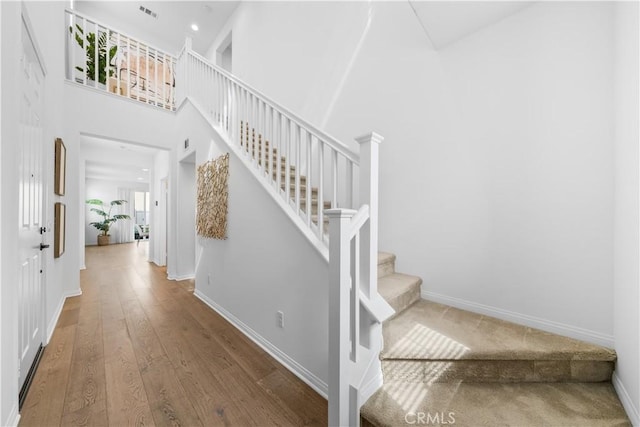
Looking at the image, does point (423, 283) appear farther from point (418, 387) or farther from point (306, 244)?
point (306, 244)

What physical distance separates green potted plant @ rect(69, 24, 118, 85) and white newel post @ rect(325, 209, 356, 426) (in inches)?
201

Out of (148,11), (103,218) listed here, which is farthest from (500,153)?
(103,218)

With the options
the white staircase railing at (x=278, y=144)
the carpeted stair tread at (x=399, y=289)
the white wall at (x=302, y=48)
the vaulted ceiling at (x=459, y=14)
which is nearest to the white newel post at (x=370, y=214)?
the white staircase railing at (x=278, y=144)

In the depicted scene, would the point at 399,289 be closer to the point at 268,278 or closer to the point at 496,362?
the point at 496,362

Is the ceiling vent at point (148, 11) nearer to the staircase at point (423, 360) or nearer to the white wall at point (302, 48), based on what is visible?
the white wall at point (302, 48)

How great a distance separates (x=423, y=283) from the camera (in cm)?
232

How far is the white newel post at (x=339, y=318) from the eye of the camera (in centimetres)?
128

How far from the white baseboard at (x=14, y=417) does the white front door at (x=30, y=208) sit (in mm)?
312

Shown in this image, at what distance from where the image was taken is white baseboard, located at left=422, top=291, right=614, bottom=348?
1591 millimetres

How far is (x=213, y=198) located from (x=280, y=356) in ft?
6.56

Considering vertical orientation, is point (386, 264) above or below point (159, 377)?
above

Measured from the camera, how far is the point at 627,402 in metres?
1.26
